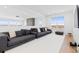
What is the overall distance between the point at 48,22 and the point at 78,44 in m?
6.88

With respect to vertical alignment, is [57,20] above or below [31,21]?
below

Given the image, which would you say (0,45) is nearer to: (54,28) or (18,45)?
(18,45)

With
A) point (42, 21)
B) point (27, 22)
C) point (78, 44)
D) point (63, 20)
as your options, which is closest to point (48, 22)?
point (42, 21)

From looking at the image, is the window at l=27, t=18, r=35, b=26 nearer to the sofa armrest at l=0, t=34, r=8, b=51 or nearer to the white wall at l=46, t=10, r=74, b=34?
the white wall at l=46, t=10, r=74, b=34

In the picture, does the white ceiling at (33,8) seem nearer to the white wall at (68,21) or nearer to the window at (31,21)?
the white wall at (68,21)

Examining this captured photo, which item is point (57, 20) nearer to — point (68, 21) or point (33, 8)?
point (68, 21)

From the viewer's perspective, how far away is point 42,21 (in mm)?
10961

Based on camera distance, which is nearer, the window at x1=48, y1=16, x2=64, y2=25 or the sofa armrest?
the sofa armrest

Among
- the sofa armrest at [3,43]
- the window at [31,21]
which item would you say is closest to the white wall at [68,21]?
the window at [31,21]

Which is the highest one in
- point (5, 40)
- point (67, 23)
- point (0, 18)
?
point (0, 18)

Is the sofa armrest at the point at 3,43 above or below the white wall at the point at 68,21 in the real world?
below

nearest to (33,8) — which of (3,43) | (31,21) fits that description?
(3,43)

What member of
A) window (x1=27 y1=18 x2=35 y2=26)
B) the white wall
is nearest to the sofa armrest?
the white wall

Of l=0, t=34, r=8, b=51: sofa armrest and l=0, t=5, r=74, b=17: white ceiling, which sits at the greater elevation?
l=0, t=5, r=74, b=17: white ceiling
